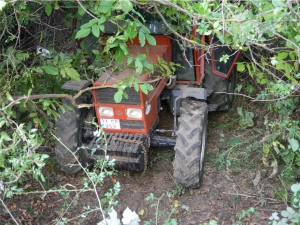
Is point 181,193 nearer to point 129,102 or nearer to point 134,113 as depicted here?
point 134,113

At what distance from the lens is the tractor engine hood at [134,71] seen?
12.7ft

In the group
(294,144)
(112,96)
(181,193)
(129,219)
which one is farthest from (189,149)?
(129,219)

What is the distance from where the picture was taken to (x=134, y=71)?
4.01m

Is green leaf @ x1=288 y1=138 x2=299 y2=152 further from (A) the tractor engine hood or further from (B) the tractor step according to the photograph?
(A) the tractor engine hood

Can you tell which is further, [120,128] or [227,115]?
[227,115]

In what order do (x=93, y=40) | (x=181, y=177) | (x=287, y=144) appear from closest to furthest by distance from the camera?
(x=181, y=177) < (x=287, y=144) < (x=93, y=40)

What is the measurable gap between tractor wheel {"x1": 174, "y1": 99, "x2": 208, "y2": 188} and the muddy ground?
0.77 ft

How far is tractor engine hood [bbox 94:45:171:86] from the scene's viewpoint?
3.87 m

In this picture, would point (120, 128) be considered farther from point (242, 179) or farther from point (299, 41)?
point (299, 41)

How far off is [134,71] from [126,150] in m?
0.83

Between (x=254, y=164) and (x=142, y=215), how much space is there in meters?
1.44

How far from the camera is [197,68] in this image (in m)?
4.49

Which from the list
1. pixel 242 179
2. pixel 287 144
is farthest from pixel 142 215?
pixel 287 144

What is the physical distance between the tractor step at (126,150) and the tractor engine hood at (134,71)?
0.61 meters
